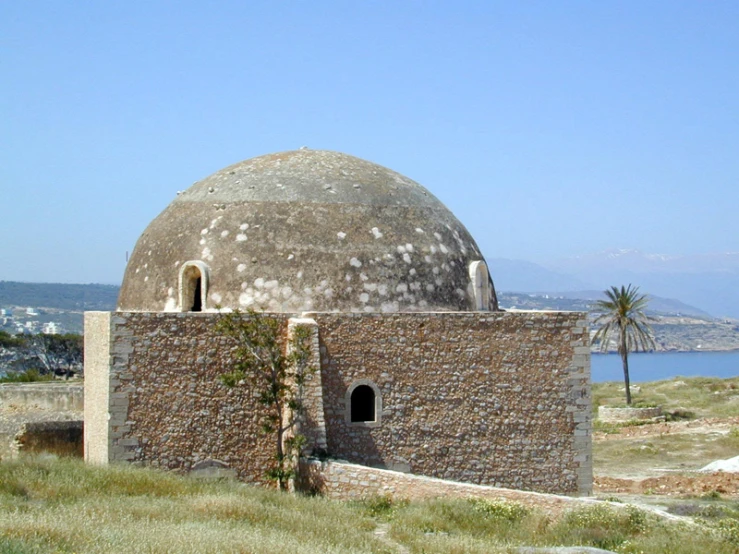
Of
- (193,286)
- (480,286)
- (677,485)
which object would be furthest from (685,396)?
(193,286)

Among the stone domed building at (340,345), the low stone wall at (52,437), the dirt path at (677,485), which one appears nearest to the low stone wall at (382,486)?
the stone domed building at (340,345)

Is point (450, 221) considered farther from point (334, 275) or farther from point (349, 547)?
point (349, 547)

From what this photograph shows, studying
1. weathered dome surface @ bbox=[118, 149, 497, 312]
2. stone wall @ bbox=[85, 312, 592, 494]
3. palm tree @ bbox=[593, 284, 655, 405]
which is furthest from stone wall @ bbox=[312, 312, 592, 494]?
palm tree @ bbox=[593, 284, 655, 405]

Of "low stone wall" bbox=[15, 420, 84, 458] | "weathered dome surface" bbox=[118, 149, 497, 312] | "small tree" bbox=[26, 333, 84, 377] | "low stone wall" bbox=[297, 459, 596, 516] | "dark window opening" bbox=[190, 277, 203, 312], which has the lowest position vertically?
"low stone wall" bbox=[297, 459, 596, 516]

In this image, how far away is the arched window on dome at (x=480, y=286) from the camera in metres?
16.1

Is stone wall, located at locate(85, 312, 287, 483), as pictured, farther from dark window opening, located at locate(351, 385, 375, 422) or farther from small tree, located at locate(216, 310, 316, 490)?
dark window opening, located at locate(351, 385, 375, 422)

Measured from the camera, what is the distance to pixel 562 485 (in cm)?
1464

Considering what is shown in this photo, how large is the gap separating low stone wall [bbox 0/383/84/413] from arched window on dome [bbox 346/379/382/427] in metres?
7.33

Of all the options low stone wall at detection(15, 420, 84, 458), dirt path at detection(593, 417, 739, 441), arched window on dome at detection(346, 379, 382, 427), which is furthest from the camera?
dirt path at detection(593, 417, 739, 441)

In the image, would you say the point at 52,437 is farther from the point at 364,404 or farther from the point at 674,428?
the point at 674,428

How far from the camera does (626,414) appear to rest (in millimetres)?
32312

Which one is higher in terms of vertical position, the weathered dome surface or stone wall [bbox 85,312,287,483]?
the weathered dome surface

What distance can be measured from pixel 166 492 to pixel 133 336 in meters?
2.56

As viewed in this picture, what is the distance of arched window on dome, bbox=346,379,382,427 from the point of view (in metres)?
13.8
